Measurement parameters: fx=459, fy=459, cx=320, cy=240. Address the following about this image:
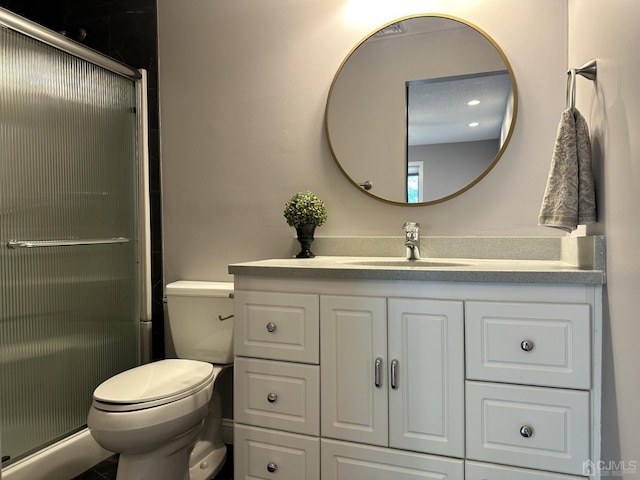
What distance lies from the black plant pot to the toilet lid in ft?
1.97

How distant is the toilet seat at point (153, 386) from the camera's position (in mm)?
1464

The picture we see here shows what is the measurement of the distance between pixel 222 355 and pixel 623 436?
1.46m

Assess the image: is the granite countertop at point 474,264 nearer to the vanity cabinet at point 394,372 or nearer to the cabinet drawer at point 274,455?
the vanity cabinet at point 394,372

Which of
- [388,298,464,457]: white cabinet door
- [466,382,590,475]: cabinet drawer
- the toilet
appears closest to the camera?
[466,382,590,475]: cabinet drawer

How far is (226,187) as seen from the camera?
221cm

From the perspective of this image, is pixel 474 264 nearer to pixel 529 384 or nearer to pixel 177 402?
pixel 529 384

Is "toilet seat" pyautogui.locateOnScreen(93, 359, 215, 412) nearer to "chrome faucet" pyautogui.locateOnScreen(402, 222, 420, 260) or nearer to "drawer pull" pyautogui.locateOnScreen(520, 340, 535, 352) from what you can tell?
"chrome faucet" pyautogui.locateOnScreen(402, 222, 420, 260)

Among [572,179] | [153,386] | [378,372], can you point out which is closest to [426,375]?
[378,372]

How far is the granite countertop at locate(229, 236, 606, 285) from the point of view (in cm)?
125

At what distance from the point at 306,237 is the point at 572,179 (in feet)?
3.33

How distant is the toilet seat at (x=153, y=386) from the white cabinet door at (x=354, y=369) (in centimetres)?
49

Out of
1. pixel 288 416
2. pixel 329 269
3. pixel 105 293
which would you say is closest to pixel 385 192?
pixel 329 269

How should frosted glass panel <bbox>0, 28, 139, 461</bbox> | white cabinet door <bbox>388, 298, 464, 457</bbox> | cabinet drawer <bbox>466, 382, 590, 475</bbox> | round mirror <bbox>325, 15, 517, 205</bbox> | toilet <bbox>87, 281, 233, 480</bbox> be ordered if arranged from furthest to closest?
round mirror <bbox>325, 15, 517, 205</bbox>, frosted glass panel <bbox>0, 28, 139, 461</bbox>, toilet <bbox>87, 281, 233, 480</bbox>, white cabinet door <bbox>388, 298, 464, 457</bbox>, cabinet drawer <bbox>466, 382, 590, 475</bbox>

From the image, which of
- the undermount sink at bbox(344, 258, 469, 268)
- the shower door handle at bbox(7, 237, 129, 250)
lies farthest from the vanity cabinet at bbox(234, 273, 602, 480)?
the shower door handle at bbox(7, 237, 129, 250)
